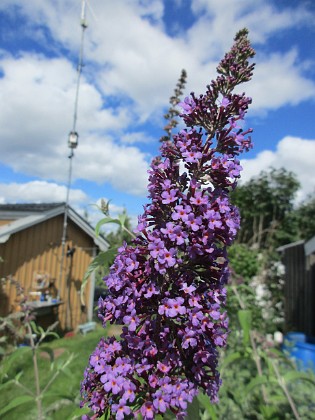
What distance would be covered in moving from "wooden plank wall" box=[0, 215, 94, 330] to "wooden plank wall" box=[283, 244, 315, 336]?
19.1ft

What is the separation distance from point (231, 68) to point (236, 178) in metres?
0.49

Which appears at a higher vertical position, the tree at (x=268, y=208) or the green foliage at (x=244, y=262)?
the tree at (x=268, y=208)

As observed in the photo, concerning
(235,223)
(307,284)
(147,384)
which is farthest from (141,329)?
(307,284)

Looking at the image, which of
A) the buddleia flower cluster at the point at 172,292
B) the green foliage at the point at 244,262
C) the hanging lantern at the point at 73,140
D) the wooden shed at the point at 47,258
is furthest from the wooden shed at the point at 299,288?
the buddleia flower cluster at the point at 172,292

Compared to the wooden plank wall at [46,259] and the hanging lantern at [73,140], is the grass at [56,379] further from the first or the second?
the hanging lantern at [73,140]

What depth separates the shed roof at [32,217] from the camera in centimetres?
829

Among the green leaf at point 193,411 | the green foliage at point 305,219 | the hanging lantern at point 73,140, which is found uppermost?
the hanging lantern at point 73,140

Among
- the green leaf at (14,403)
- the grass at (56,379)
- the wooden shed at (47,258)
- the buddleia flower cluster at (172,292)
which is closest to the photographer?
the buddleia flower cluster at (172,292)

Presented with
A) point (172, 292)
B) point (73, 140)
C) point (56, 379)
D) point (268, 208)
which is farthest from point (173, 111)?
A: point (268, 208)

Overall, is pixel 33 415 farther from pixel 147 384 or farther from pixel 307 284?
pixel 307 284

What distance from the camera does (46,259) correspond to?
955 cm

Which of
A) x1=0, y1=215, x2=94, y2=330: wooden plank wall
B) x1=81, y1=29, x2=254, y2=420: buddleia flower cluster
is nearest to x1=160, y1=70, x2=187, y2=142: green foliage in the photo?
x1=81, y1=29, x2=254, y2=420: buddleia flower cluster

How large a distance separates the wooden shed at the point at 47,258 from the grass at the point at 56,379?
0.91m

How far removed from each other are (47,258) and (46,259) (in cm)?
5
